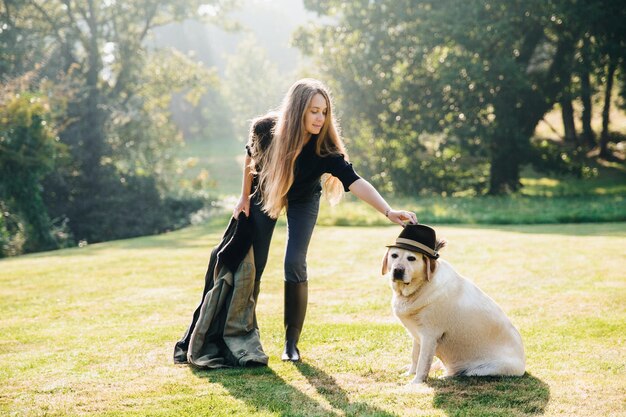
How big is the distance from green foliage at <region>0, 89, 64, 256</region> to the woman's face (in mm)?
14021

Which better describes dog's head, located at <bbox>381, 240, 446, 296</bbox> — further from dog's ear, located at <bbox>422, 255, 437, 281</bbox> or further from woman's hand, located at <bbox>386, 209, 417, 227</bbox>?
woman's hand, located at <bbox>386, 209, 417, 227</bbox>

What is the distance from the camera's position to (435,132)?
25.1 meters

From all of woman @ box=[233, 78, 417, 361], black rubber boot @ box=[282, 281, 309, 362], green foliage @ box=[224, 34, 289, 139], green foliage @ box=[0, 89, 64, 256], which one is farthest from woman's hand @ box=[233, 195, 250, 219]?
green foliage @ box=[224, 34, 289, 139]

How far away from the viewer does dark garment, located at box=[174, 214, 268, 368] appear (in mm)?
5488

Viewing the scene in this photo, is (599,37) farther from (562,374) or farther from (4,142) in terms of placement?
(562,374)

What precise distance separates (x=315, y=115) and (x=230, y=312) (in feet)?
5.41

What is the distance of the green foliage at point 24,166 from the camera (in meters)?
17.5

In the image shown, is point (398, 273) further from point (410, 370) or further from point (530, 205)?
point (530, 205)

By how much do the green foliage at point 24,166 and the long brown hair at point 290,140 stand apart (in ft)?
45.2

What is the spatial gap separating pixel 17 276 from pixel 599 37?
18.9m

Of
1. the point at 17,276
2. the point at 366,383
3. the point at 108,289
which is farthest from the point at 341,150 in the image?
the point at 17,276

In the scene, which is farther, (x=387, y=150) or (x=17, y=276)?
(x=387, y=150)

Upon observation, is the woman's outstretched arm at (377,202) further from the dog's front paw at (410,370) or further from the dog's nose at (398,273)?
the dog's front paw at (410,370)

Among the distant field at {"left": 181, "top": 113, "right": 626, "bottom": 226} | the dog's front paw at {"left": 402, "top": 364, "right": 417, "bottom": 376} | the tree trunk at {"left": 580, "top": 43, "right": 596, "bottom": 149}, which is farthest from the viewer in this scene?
the tree trunk at {"left": 580, "top": 43, "right": 596, "bottom": 149}
